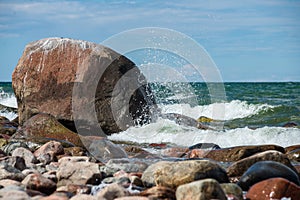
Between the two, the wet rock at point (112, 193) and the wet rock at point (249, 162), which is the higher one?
the wet rock at point (112, 193)

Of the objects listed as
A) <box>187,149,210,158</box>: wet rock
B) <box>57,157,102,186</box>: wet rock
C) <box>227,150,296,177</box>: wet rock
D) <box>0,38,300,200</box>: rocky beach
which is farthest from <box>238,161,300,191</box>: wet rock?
<box>187,149,210,158</box>: wet rock

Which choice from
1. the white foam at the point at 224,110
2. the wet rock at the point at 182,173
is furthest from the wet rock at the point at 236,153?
the white foam at the point at 224,110

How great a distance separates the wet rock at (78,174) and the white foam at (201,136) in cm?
485

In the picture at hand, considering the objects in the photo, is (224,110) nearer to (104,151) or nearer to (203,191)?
(104,151)

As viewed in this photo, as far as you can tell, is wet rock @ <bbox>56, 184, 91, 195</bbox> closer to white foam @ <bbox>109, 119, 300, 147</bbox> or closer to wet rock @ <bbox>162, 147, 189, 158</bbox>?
wet rock @ <bbox>162, 147, 189, 158</bbox>

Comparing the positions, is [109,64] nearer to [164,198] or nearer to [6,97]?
[164,198]

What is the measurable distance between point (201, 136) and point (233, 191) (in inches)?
232

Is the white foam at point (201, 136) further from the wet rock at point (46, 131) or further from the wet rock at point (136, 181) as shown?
the wet rock at point (136, 181)

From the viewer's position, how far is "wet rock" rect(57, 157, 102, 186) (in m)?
5.44

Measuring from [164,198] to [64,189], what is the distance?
1062mm

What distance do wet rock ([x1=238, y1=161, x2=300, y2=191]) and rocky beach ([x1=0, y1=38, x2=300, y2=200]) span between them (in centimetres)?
1

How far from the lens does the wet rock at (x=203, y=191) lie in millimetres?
4367

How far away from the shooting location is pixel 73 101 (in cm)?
1047

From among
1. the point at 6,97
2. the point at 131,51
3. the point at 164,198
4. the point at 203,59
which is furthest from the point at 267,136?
the point at 6,97
